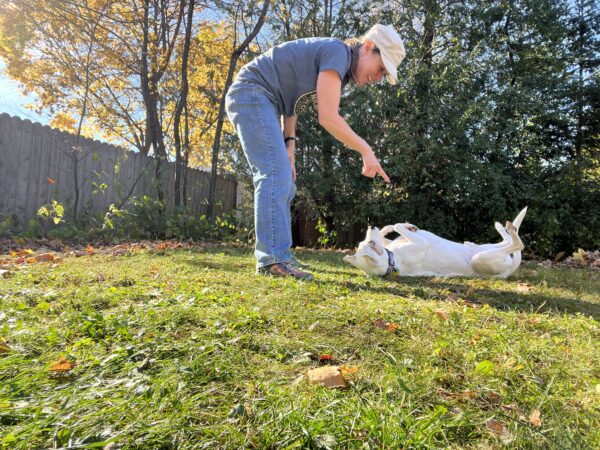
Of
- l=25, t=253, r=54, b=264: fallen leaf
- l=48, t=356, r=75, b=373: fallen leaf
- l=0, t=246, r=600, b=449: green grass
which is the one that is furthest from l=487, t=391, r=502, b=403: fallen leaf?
l=25, t=253, r=54, b=264: fallen leaf

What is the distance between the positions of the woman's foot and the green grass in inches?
16.3

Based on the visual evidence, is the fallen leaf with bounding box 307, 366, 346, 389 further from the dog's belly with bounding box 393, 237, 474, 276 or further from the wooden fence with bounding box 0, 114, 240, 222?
the wooden fence with bounding box 0, 114, 240, 222

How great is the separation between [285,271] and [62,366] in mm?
1753

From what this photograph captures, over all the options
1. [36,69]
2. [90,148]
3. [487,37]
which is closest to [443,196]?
[487,37]

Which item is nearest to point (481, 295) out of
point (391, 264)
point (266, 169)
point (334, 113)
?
point (391, 264)

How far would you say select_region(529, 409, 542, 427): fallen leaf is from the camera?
1027 millimetres

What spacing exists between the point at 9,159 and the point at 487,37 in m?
9.35

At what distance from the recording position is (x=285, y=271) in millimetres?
2865

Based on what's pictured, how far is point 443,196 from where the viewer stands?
8.07 metres

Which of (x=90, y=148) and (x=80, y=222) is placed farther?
(x=90, y=148)

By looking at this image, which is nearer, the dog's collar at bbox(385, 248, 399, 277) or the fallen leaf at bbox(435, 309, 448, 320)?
the fallen leaf at bbox(435, 309, 448, 320)

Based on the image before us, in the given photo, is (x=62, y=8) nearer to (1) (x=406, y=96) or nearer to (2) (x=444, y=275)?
(1) (x=406, y=96)

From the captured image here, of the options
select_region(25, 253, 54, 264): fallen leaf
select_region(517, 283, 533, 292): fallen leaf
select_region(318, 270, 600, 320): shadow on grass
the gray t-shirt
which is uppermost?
the gray t-shirt

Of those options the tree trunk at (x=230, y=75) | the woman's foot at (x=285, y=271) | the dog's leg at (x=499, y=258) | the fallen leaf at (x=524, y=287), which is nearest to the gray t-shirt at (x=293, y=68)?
the woman's foot at (x=285, y=271)
